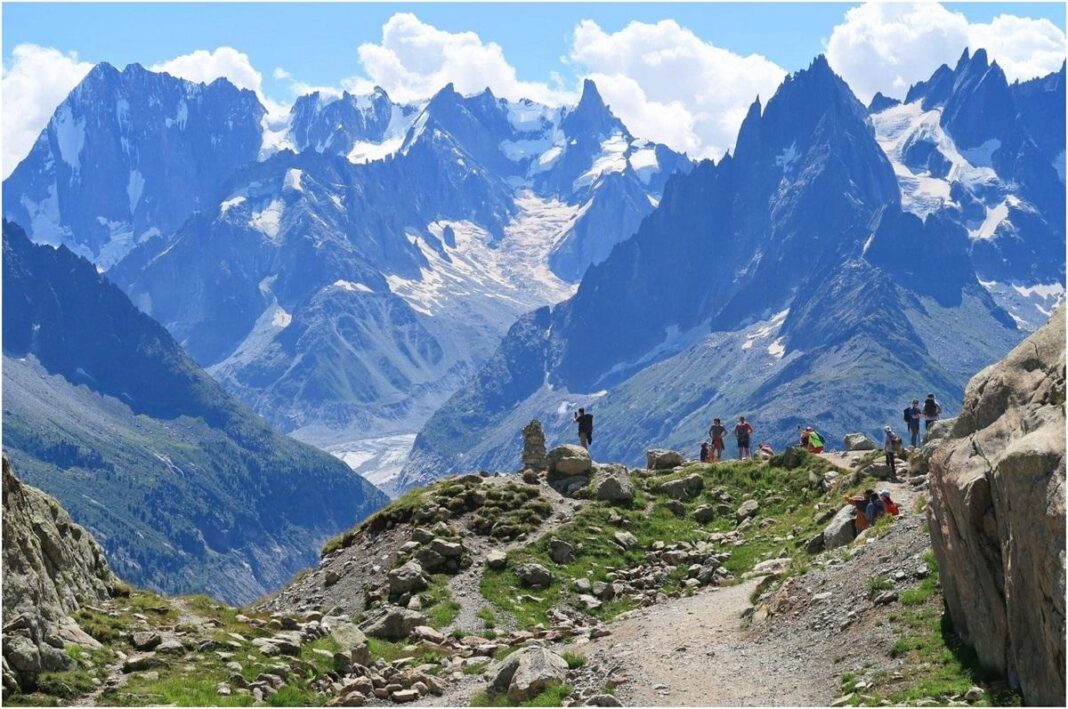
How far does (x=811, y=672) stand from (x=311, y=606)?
2791 cm

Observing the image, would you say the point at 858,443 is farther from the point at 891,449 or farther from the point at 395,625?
the point at 395,625

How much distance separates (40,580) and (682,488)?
38.0 m

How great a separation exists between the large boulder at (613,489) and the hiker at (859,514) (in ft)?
47.0

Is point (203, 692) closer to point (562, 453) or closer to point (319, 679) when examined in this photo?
point (319, 679)

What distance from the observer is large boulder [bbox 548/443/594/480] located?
238ft

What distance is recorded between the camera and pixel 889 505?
53.6 metres

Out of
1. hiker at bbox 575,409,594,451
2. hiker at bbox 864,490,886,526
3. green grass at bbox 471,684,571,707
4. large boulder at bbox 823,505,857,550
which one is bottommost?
green grass at bbox 471,684,571,707

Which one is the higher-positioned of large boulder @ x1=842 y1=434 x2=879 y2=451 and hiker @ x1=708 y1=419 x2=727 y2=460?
hiker @ x1=708 y1=419 x2=727 y2=460

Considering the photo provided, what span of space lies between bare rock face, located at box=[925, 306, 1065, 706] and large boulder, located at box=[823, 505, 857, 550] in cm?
1542

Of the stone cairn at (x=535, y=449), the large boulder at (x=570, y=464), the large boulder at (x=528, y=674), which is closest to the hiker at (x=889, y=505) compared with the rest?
the large boulder at (x=528, y=674)

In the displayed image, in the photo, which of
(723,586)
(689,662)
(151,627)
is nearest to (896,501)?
(723,586)

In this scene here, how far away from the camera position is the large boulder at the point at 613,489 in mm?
68688

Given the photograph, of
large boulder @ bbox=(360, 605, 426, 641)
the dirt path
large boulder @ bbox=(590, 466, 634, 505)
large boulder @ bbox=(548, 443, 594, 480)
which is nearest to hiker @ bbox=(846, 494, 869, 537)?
the dirt path

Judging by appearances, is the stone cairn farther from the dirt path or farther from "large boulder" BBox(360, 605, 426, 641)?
the dirt path
